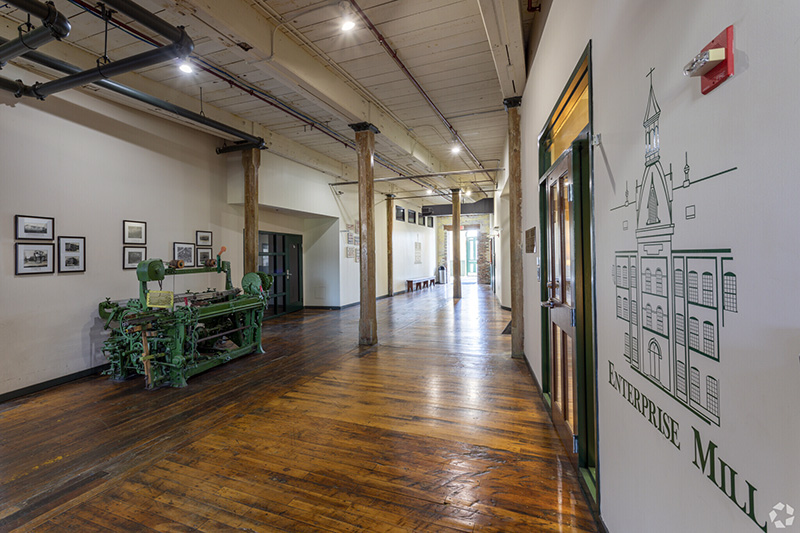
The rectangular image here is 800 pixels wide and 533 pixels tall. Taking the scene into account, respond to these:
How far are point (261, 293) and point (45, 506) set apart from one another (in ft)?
12.4

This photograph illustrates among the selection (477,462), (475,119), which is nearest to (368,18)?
(475,119)

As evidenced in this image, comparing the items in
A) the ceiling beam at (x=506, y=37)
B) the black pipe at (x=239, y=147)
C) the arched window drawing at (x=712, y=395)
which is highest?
the black pipe at (x=239, y=147)

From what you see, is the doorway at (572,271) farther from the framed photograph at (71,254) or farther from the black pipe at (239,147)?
the framed photograph at (71,254)

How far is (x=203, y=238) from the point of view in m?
6.64

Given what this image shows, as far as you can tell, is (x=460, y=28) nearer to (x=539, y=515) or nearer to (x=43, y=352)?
(x=539, y=515)

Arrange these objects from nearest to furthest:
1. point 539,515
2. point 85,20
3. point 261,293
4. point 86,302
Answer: point 539,515
point 85,20
point 86,302
point 261,293

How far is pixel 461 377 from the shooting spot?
4.39 metres

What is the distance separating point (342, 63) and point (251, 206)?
3445 millimetres

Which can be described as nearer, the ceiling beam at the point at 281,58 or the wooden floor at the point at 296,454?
the wooden floor at the point at 296,454

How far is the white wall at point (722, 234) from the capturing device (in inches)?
27.3

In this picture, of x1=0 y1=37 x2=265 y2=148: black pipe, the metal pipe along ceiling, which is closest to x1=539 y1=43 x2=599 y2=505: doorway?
the metal pipe along ceiling

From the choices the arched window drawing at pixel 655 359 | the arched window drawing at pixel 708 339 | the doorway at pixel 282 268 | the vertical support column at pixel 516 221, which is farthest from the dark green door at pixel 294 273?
the arched window drawing at pixel 708 339

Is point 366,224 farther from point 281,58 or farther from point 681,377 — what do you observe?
point 681,377

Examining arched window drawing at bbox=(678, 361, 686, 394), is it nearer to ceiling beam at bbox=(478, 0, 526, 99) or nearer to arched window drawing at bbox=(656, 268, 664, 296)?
arched window drawing at bbox=(656, 268, 664, 296)
